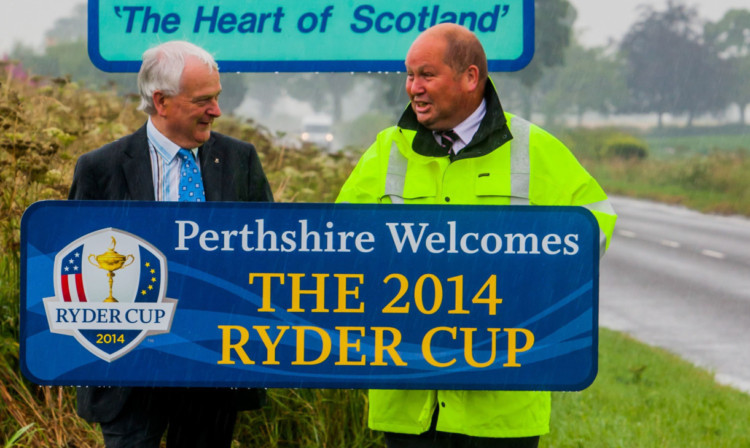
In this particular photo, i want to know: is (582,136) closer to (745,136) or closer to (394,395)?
(745,136)

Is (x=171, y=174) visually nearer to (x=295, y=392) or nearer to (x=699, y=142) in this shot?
(x=295, y=392)

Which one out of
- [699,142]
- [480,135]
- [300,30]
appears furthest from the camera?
[699,142]

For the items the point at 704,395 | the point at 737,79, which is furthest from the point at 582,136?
the point at 704,395

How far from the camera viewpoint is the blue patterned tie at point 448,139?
2.79 m

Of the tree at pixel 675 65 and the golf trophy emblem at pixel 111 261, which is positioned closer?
the golf trophy emblem at pixel 111 261

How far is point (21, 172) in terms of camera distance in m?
4.52

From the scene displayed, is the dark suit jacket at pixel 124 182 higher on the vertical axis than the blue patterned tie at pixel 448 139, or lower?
lower

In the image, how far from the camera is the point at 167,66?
2.74 m

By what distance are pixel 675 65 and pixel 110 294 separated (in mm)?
75204

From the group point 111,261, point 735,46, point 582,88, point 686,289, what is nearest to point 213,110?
point 111,261

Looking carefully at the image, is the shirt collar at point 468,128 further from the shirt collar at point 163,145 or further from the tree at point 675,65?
the tree at point 675,65

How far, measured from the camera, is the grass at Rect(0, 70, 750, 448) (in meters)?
4.05

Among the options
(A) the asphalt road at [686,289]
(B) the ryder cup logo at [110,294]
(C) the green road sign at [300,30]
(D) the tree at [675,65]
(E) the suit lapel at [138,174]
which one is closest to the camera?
(B) the ryder cup logo at [110,294]

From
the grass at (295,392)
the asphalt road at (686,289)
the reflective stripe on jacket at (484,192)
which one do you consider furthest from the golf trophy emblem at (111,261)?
the asphalt road at (686,289)
